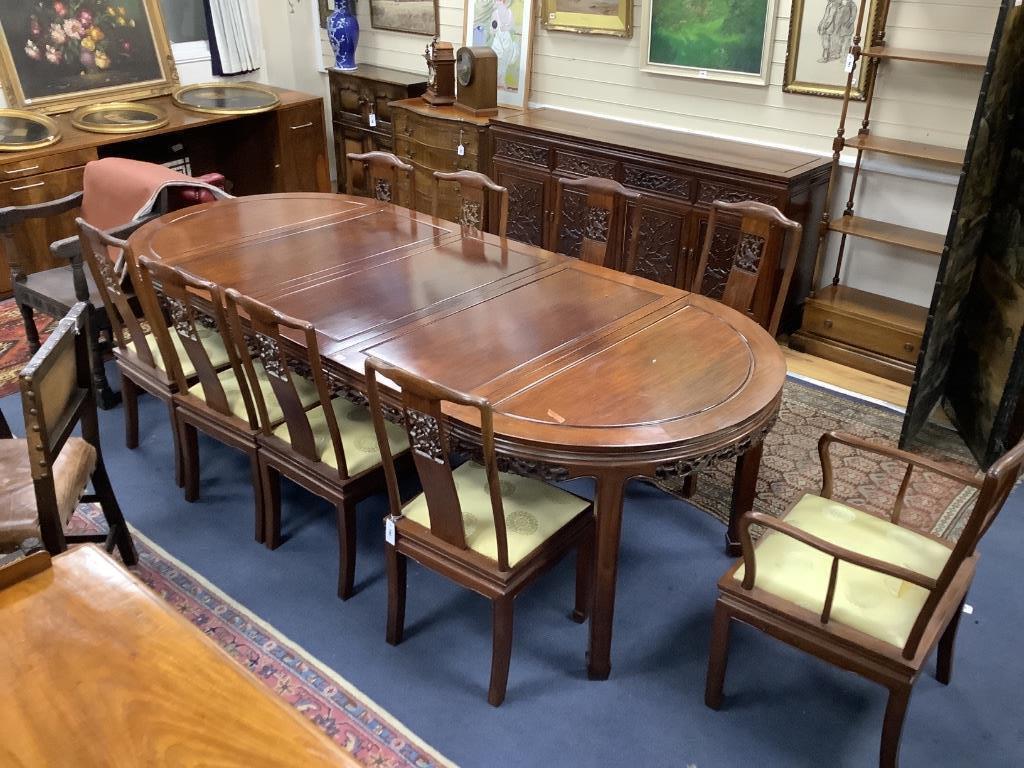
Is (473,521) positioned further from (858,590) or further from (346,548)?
(858,590)

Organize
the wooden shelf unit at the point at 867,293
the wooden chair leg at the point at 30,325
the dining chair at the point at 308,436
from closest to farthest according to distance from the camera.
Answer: the dining chair at the point at 308,436 → the wooden shelf unit at the point at 867,293 → the wooden chair leg at the point at 30,325

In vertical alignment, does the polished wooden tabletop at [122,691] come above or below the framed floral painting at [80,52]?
below

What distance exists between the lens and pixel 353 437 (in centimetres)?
256

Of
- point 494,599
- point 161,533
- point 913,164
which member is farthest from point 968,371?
point 161,533

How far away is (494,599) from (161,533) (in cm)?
136

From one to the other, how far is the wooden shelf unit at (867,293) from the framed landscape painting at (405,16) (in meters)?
2.73

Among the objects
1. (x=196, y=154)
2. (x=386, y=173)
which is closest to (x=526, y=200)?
(x=386, y=173)

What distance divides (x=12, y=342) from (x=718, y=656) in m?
3.63

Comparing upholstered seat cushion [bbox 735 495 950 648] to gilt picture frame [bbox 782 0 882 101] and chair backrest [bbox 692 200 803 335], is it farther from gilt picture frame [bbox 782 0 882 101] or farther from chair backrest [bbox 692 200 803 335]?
gilt picture frame [bbox 782 0 882 101]

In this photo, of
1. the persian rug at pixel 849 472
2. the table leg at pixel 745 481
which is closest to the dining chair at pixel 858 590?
the table leg at pixel 745 481

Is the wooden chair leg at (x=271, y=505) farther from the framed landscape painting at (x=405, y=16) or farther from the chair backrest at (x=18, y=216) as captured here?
the framed landscape painting at (x=405, y=16)

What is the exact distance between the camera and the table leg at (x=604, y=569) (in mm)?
1997

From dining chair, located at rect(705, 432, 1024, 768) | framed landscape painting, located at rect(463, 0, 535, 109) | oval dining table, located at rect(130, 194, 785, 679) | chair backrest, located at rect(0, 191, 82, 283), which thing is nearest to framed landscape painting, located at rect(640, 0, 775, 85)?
framed landscape painting, located at rect(463, 0, 535, 109)

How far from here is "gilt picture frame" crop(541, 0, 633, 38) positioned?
14.4 feet
